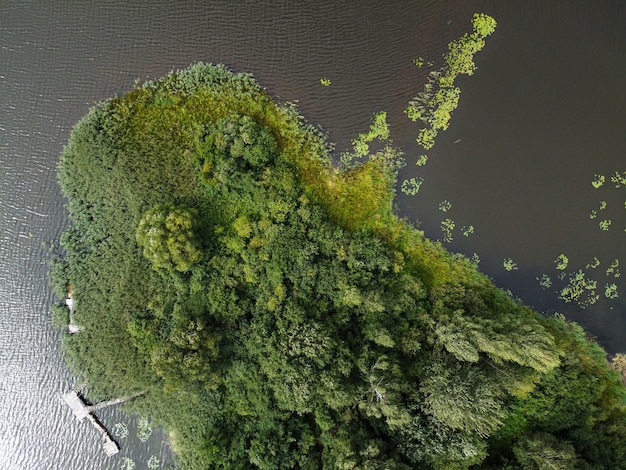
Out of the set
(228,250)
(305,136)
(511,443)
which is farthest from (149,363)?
(511,443)

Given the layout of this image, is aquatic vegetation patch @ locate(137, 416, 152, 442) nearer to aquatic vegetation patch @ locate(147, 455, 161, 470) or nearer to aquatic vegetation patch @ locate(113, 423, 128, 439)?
aquatic vegetation patch @ locate(113, 423, 128, 439)

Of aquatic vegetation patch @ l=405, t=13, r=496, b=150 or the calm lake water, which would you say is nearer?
the calm lake water

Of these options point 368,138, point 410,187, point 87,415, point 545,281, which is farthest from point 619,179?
point 87,415

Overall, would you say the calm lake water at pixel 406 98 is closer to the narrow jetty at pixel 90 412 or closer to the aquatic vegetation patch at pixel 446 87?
the aquatic vegetation patch at pixel 446 87

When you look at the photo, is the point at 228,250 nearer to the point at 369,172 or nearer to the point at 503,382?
the point at 369,172

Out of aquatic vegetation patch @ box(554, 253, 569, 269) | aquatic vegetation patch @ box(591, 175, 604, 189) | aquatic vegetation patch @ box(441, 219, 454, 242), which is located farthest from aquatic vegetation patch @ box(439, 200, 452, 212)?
aquatic vegetation patch @ box(591, 175, 604, 189)

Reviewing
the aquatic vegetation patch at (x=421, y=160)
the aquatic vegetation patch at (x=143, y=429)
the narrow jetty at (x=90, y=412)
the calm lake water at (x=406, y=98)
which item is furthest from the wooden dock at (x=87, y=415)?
the aquatic vegetation patch at (x=421, y=160)

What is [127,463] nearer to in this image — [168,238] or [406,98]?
[168,238]
